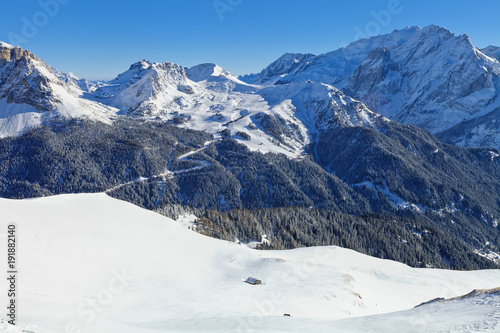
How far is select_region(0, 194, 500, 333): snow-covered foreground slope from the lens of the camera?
2789cm

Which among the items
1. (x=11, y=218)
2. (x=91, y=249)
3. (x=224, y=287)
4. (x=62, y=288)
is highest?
(x=11, y=218)

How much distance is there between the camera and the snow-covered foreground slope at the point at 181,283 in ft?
91.5

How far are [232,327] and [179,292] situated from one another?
579 inches

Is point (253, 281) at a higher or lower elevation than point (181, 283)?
lower

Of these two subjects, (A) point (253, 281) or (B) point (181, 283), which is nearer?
(B) point (181, 283)

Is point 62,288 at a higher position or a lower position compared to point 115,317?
higher

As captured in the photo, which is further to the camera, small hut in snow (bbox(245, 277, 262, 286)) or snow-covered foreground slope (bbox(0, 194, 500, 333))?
small hut in snow (bbox(245, 277, 262, 286))

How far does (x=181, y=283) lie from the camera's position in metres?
43.0

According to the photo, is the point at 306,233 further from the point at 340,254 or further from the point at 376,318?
the point at 376,318

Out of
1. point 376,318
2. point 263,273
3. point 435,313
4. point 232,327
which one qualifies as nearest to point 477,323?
point 435,313

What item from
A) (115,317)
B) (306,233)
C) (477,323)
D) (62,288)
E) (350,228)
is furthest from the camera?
(350,228)

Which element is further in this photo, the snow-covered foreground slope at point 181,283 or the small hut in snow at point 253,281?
the small hut in snow at point 253,281

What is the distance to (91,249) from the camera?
4522cm

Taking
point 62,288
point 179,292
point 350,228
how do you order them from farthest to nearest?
point 350,228 < point 179,292 < point 62,288
